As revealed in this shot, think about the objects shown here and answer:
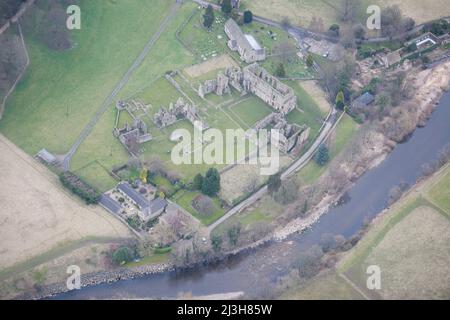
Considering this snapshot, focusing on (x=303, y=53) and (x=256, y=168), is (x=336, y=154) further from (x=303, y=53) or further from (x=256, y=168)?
(x=303, y=53)

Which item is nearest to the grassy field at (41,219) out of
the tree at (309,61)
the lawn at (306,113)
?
the lawn at (306,113)

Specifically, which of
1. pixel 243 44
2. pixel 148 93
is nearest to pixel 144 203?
pixel 148 93

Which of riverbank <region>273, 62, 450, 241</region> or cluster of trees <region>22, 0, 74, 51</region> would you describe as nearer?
riverbank <region>273, 62, 450, 241</region>

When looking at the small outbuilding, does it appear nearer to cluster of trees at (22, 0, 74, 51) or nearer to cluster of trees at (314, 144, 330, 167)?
cluster of trees at (22, 0, 74, 51)

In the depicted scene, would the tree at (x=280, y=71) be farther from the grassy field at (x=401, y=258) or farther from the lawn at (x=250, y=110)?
the grassy field at (x=401, y=258)

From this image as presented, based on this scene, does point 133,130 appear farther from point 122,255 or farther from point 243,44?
point 243,44

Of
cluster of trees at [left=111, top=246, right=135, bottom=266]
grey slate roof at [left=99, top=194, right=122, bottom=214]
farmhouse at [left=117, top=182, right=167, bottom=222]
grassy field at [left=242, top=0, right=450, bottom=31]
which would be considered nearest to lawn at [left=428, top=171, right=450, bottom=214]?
farmhouse at [left=117, top=182, right=167, bottom=222]

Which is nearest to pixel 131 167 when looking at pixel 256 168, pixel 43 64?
pixel 256 168
